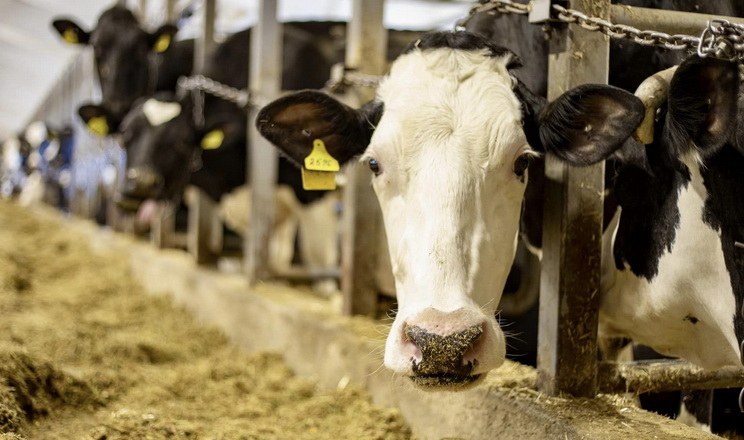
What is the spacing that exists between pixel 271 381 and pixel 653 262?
1745mm

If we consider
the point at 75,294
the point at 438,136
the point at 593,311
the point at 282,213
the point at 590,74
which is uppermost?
the point at 590,74

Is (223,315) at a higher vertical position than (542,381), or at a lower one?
lower

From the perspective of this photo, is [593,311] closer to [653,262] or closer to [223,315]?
[653,262]

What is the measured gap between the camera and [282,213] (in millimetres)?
6203

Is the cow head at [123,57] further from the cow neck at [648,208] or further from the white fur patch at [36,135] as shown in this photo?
the white fur patch at [36,135]

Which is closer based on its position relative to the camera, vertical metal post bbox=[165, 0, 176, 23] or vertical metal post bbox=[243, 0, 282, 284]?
vertical metal post bbox=[243, 0, 282, 284]

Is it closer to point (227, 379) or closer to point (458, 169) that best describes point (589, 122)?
point (458, 169)

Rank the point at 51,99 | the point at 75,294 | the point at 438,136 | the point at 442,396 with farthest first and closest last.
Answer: the point at 51,99
the point at 75,294
the point at 442,396
the point at 438,136

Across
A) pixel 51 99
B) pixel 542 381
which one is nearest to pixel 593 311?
pixel 542 381

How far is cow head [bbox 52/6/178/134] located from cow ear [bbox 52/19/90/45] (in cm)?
8

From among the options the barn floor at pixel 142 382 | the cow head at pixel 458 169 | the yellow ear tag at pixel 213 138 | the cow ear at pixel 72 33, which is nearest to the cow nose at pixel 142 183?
the yellow ear tag at pixel 213 138

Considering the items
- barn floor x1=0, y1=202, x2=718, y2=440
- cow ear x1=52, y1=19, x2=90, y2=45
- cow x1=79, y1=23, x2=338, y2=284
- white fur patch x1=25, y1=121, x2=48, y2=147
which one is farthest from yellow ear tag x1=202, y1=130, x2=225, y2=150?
white fur patch x1=25, y1=121, x2=48, y2=147

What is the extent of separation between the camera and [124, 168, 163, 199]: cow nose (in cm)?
551

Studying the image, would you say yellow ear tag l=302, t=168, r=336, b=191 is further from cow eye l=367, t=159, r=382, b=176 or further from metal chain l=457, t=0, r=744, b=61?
metal chain l=457, t=0, r=744, b=61
